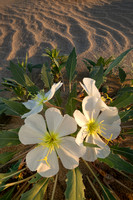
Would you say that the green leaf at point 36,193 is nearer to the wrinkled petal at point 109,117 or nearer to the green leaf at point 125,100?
the wrinkled petal at point 109,117

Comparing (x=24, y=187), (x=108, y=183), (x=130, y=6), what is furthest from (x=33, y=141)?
(x=130, y=6)

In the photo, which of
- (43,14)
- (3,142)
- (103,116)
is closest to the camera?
(103,116)

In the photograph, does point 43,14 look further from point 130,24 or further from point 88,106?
point 88,106

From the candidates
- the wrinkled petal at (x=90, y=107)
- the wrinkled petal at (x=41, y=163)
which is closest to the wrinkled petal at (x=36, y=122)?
the wrinkled petal at (x=41, y=163)

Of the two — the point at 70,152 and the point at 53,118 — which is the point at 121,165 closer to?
the point at 70,152

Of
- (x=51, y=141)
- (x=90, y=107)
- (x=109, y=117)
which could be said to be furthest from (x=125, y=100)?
Result: (x=51, y=141)
